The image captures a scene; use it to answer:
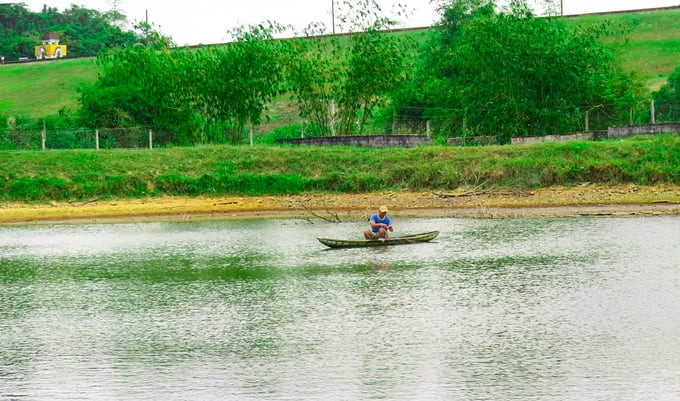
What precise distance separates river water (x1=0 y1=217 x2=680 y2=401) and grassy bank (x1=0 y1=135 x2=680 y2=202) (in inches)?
314

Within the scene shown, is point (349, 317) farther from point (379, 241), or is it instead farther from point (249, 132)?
point (249, 132)

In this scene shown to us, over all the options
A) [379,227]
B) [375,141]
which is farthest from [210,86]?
[379,227]

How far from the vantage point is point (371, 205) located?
42.8 metres

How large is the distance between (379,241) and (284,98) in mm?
47692

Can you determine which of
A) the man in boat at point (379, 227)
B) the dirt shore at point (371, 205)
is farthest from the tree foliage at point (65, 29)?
the man in boat at point (379, 227)

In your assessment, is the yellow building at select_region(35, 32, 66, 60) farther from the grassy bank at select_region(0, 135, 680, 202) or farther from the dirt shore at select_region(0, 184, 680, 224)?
the dirt shore at select_region(0, 184, 680, 224)

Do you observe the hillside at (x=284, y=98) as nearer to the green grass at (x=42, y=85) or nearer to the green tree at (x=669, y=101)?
the green grass at (x=42, y=85)

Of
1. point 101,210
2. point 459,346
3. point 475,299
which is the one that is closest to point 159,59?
point 101,210

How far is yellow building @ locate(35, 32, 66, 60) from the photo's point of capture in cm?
12456

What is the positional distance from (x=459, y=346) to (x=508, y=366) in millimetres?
1652

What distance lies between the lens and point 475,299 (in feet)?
76.7

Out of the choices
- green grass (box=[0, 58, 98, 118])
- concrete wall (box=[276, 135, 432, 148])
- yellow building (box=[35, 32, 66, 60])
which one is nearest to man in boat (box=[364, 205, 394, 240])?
concrete wall (box=[276, 135, 432, 148])

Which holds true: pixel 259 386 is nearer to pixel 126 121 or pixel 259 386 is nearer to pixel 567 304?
pixel 567 304

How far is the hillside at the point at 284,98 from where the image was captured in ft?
241
